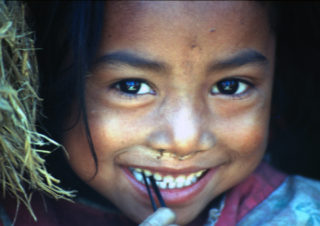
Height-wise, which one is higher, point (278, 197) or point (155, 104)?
point (155, 104)

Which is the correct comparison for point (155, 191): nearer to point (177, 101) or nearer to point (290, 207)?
point (177, 101)

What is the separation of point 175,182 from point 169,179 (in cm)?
2

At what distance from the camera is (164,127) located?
1.01 m

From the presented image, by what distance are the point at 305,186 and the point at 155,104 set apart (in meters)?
0.56

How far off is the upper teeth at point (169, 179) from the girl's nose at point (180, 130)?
0.12 metres

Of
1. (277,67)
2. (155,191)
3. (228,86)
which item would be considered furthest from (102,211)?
(277,67)

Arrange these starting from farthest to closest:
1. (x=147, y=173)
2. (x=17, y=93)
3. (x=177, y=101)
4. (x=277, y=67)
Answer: (x=277, y=67) < (x=147, y=173) < (x=177, y=101) < (x=17, y=93)

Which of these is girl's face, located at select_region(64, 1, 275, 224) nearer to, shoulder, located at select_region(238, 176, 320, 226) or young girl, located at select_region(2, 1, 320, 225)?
young girl, located at select_region(2, 1, 320, 225)

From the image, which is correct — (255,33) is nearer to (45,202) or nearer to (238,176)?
(238,176)

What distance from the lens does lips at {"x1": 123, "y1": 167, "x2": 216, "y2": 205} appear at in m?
1.11

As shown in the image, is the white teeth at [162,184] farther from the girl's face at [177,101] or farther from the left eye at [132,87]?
the left eye at [132,87]

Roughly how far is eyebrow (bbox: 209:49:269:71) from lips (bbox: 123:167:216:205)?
283 millimetres

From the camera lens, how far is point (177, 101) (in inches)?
39.6

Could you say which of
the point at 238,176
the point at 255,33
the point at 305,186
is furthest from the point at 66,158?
the point at 305,186
